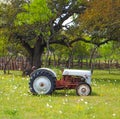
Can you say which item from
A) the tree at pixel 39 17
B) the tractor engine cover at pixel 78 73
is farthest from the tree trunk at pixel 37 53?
the tractor engine cover at pixel 78 73

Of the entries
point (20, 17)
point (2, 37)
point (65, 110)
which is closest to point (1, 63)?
point (2, 37)

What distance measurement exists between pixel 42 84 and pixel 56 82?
0.55 m

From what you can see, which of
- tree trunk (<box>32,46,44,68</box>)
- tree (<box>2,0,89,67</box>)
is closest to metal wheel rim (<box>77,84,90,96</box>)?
tree (<box>2,0,89,67</box>)

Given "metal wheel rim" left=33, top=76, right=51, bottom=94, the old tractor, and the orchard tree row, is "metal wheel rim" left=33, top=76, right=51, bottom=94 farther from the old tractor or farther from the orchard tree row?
the orchard tree row

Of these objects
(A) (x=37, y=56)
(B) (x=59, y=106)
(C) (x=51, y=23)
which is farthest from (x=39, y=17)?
(B) (x=59, y=106)

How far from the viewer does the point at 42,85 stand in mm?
14852

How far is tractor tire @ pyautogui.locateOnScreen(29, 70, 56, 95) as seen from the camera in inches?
583

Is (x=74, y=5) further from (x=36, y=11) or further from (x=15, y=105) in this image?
(x=15, y=105)

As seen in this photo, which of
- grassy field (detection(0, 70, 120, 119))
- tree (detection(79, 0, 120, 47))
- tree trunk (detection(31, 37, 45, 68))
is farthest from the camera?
tree trunk (detection(31, 37, 45, 68))

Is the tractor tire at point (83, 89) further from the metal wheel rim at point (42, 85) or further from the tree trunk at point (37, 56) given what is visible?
the tree trunk at point (37, 56)

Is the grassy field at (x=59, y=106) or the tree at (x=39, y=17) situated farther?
the tree at (x=39, y=17)

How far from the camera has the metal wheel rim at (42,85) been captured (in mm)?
14802

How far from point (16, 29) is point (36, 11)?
3347 mm

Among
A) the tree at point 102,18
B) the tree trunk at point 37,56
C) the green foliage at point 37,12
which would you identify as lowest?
the tree trunk at point 37,56
